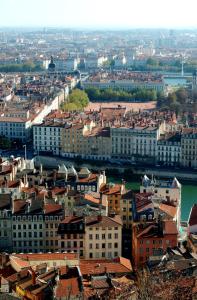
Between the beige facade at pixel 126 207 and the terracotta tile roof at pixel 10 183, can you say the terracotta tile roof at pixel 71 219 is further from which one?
the terracotta tile roof at pixel 10 183

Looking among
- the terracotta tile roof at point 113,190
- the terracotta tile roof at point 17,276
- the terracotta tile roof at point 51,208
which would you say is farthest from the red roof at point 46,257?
the terracotta tile roof at point 113,190

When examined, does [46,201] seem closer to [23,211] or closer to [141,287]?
[23,211]

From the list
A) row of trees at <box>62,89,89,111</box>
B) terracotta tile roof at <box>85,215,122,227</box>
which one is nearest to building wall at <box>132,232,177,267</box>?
terracotta tile roof at <box>85,215,122,227</box>

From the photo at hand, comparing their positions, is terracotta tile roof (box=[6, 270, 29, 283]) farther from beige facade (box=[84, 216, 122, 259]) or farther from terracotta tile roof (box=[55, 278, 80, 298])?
beige facade (box=[84, 216, 122, 259])

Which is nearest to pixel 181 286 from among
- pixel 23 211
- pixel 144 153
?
pixel 23 211

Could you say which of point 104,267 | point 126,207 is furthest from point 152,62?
point 104,267
